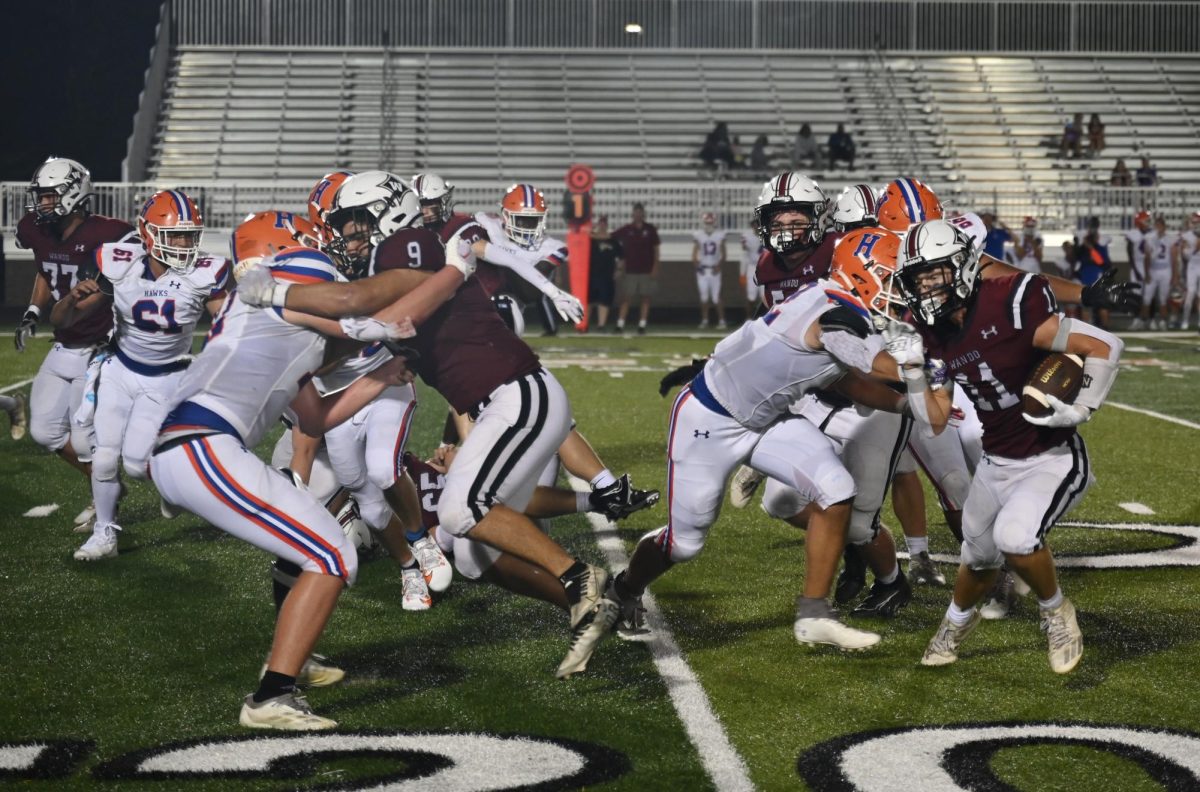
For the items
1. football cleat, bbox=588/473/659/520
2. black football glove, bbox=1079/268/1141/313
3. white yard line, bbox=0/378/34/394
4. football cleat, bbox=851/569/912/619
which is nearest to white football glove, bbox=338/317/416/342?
football cleat, bbox=588/473/659/520

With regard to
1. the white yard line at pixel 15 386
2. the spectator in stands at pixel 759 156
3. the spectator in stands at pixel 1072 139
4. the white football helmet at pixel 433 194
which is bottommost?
the white yard line at pixel 15 386

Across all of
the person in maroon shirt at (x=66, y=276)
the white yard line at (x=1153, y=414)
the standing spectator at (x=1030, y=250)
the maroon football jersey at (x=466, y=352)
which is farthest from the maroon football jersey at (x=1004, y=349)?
the standing spectator at (x=1030, y=250)

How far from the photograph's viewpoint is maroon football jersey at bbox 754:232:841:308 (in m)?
6.15

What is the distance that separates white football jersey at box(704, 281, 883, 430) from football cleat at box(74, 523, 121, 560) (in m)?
3.10

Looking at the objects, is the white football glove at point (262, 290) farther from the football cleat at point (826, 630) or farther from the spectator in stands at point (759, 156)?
the spectator in stands at point (759, 156)

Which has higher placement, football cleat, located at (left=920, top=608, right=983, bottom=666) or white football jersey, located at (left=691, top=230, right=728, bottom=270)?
white football jersey, located at (left=691, top=230, right=728, bottom=270)

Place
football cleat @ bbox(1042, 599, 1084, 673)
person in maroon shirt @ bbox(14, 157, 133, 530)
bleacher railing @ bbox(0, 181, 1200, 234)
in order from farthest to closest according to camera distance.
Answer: bleacher railing @ bbox(0, 181, 1200, 234) → person in maroon shirt @ bbox(14, 157, 133, 530) → football cleat @ bbox(1042, 599, 1084, 673)

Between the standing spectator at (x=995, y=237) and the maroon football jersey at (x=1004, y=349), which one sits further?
the standing spectator at (x=995, y=237)

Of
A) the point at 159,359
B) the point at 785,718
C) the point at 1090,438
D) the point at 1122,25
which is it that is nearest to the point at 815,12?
the point at 1122,25

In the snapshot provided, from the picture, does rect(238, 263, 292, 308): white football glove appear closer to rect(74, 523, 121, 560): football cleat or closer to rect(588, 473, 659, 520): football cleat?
rect(588, 473, 659, 520): football cleat

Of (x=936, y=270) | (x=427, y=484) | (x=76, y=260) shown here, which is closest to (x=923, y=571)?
(x=936, y=270)

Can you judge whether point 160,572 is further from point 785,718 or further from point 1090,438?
point 1090,438

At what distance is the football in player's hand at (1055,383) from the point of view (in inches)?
184

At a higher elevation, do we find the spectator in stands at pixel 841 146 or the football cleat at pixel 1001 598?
the spectator in stands at pixel 841 146
